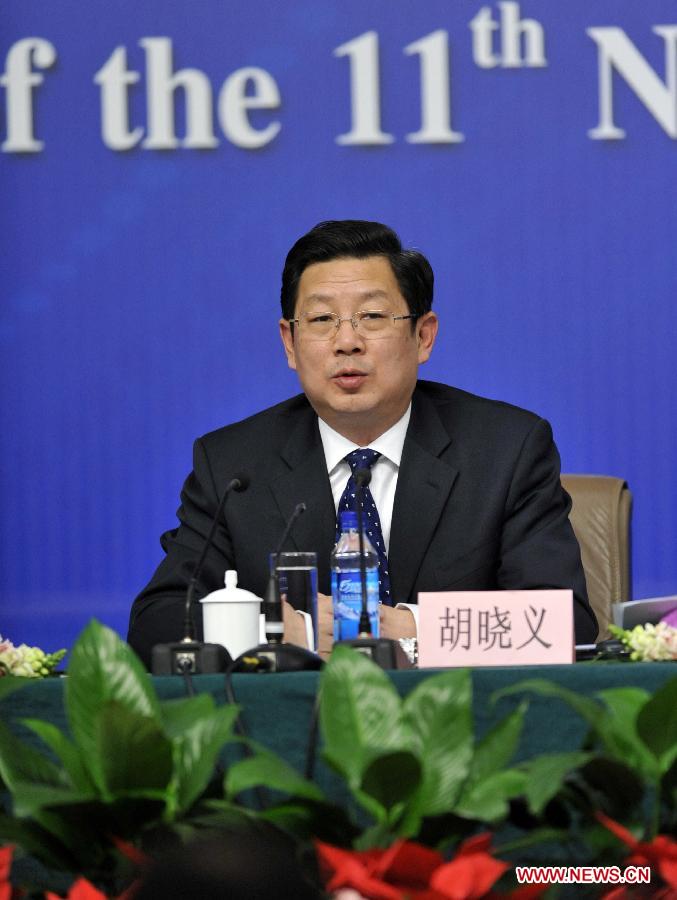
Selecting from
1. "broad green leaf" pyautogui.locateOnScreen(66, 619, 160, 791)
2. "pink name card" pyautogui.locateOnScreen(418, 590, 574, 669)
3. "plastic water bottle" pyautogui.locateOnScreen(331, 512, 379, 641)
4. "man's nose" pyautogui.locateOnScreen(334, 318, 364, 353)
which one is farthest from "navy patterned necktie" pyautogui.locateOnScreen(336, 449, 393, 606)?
"broad green leaf" pyautogui.locateOnScreen(66, 619, 160, 791)

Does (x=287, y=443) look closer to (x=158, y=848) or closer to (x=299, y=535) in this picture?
(x=299, y=535)

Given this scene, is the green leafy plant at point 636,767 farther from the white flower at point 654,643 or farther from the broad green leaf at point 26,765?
the white flower at point 654,643

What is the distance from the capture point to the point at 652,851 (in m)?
0.90

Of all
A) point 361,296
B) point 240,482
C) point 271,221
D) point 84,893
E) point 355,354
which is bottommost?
point 84,893

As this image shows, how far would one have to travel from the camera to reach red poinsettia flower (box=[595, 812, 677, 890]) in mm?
885

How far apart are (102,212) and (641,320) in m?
1.45

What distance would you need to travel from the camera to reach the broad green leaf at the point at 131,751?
92 centimetres

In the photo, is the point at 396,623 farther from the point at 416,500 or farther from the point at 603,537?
the point at 603,537

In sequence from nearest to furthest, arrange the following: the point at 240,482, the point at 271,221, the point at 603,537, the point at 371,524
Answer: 1. the point at 240,482
2. the point at 371,524
3. the point at 603,537
4. the point at 271,221

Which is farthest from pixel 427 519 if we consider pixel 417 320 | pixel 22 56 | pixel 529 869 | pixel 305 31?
pixel 22 56

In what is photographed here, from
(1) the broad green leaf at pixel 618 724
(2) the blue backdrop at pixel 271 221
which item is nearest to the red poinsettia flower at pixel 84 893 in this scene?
(1) the broad green leaf at pixel 618 724

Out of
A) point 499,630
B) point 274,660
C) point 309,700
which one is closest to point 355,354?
point 499,630

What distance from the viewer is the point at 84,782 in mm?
965

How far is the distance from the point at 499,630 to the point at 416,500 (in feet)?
3.04
